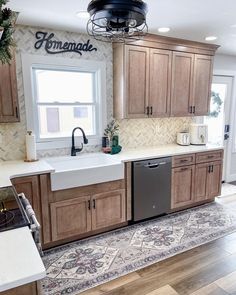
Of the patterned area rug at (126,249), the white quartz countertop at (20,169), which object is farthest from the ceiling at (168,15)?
the patterned area rug at (126,249)

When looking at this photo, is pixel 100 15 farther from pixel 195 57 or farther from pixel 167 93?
pixel 195 57

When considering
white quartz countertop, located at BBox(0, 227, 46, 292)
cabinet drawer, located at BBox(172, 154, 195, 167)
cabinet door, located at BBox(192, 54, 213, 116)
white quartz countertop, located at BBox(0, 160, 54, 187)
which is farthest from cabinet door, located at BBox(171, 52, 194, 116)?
white quartz countertop, located at BBox(0, 227, 46, 292)

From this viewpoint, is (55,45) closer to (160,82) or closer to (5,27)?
(160,82)

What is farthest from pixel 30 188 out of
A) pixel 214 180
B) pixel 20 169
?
pixel 214 180

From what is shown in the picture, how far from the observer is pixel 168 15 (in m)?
2.52

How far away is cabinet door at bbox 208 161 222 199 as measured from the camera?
3.81m

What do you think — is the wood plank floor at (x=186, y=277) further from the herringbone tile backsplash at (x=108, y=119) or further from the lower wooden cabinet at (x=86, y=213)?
the herringbone tile backsplash at (x=108, y=119)

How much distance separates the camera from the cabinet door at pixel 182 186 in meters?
3.44

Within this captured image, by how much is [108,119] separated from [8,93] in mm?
1396

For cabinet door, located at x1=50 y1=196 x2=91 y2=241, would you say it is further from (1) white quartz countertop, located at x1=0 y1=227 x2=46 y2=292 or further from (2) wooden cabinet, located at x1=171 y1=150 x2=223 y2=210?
(1) white quartz countertop, located at x1=0 y1=227 x2=46 y2=292

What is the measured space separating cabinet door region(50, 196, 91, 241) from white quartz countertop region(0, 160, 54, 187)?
1.32ft

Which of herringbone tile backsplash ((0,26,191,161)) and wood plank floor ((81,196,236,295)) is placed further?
herringbone tile backsplash ((0,26,191,161))

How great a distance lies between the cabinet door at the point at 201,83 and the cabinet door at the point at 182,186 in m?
1.02

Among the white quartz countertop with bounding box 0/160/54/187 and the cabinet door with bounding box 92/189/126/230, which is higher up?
the white quartz countertop with bounding box 0/160/54/187
